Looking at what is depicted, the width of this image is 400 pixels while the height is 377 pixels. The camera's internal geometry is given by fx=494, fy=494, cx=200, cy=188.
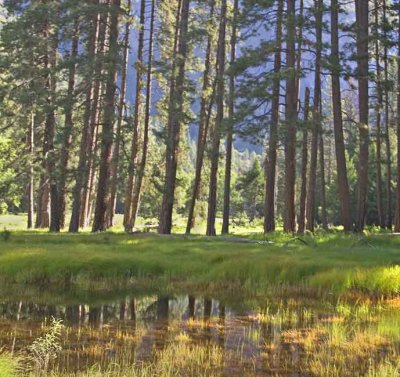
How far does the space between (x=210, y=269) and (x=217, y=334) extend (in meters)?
4.82

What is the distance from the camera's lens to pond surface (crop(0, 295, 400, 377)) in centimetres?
620

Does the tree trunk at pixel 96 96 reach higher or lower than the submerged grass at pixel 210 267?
higher

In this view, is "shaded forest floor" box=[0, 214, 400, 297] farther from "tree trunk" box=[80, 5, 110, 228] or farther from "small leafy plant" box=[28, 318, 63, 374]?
"tree trunk" box=[80, 5, 110, 228]

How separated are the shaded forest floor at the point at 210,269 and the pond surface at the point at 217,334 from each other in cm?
97

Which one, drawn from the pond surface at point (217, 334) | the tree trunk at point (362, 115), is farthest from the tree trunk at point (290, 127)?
the pond surface at point (217, 334)

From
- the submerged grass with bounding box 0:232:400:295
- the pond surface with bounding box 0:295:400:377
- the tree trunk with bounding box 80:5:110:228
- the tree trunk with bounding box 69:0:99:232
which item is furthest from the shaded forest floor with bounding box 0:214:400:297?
the tree trunk with bounding box 80:5:110:228

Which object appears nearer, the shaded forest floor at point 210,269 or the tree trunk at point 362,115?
the shaded forest floor at point 210,269

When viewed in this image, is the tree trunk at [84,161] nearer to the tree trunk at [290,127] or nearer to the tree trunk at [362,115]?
the tree trunk at [290,127]

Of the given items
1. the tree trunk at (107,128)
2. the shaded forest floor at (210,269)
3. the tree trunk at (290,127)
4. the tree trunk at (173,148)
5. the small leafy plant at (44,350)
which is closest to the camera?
the small leafy plant at (44,350)

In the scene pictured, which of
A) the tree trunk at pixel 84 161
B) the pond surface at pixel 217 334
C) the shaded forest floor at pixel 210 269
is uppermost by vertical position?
the tree trunk at pixel 84 161

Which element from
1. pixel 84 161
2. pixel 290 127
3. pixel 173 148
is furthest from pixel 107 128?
pixel 290 127

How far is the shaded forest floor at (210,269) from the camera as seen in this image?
37.1 ft

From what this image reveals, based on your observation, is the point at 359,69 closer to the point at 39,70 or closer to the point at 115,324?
the point at 39,70

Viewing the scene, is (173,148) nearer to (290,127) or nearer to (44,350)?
(290,127)
